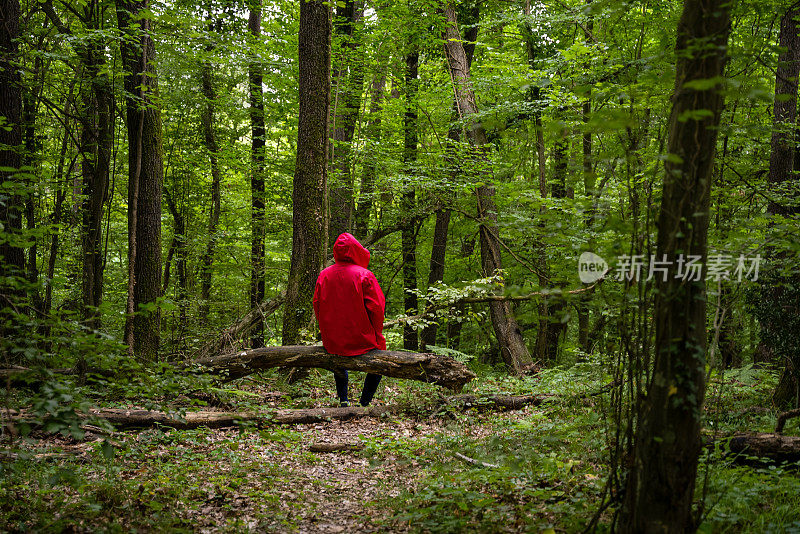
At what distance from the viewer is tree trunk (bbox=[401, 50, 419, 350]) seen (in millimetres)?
12625

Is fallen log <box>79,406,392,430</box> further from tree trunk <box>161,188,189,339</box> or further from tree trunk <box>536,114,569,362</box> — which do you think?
tree trunk <box>536,114,569,362</box>

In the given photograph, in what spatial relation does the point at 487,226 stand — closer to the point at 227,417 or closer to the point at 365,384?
the point at 365,384

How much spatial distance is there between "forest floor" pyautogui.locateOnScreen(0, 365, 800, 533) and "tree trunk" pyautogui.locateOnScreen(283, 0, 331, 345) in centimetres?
258

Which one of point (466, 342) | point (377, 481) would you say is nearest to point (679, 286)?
point (377, 481)

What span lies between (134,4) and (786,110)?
1114 cm

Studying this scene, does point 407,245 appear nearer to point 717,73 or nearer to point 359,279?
point 359,279

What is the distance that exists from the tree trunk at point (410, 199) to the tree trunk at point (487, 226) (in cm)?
122

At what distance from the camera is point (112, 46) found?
26.1 ft

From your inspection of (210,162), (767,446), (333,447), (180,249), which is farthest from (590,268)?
(210,162)

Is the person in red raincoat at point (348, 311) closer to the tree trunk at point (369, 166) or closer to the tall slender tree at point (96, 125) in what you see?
the tall slender tree at point (96, 125)

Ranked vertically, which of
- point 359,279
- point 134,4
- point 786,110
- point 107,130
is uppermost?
point 134,4

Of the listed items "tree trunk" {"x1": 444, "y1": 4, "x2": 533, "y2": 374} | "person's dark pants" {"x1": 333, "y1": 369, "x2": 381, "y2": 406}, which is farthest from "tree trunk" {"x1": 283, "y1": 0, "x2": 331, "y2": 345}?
"tree trunk" {"x1": 444, "y1": 4, "x2": 533, "y2": 374}

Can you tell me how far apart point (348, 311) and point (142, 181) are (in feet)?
14.5

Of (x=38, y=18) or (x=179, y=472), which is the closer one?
(x=179, y=472)
